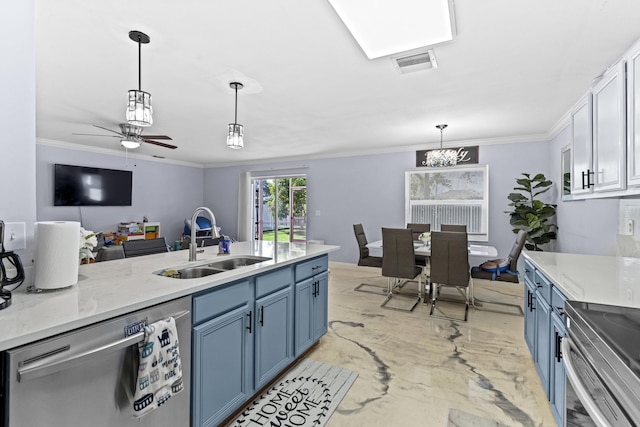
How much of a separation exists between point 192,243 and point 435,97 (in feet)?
9.22

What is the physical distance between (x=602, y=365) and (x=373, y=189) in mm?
5183

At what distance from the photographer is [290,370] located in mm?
2291

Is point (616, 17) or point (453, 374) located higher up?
point (616, 17)

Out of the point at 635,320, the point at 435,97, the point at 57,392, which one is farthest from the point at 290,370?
the point at 435,97

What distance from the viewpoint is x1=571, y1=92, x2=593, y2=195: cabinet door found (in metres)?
2.06

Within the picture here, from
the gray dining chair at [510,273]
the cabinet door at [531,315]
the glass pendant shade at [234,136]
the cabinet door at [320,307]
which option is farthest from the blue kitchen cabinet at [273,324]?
the gray dining chair at [510,273]

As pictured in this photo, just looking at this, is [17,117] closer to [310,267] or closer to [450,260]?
[310,267]

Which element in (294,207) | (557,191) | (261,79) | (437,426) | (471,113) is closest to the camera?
(437,426)

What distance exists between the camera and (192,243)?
7.07 feet

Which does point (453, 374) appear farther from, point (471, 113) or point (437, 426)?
point (471, 113)

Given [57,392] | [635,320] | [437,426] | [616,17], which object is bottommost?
[437,426]

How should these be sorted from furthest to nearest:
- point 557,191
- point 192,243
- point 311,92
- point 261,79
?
point 557,191 → point 311,92 → point 261,79 → point 192,243

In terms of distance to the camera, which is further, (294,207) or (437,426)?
(294,207)

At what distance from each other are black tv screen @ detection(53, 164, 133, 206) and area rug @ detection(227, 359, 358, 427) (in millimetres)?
5816
